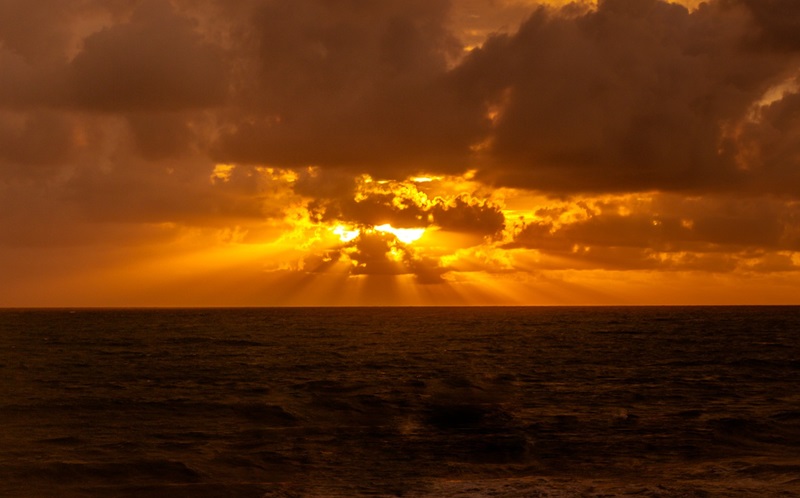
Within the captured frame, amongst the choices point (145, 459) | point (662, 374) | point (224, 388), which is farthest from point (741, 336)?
point (145, 459)

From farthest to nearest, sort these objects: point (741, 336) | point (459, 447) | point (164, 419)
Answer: point (741, 336), point (164, 419), point (459, 447)

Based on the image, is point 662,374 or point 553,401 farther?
point 662,374

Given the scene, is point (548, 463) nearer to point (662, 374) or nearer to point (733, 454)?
point (733, 454)

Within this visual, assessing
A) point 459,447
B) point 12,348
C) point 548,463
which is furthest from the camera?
point 12,348

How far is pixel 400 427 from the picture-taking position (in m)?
34.8

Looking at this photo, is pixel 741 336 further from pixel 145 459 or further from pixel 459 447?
pixel 145 459

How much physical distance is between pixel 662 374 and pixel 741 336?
54.5 meters

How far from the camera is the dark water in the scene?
24.4 metres

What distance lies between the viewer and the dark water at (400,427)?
24.4 metres

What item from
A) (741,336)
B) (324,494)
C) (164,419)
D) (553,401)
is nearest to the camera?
(324,494)

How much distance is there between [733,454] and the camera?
28641 millimetres

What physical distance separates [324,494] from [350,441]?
8.90 m

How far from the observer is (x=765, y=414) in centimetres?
3700

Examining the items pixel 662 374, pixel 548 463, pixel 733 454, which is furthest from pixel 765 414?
pixel 662 374
